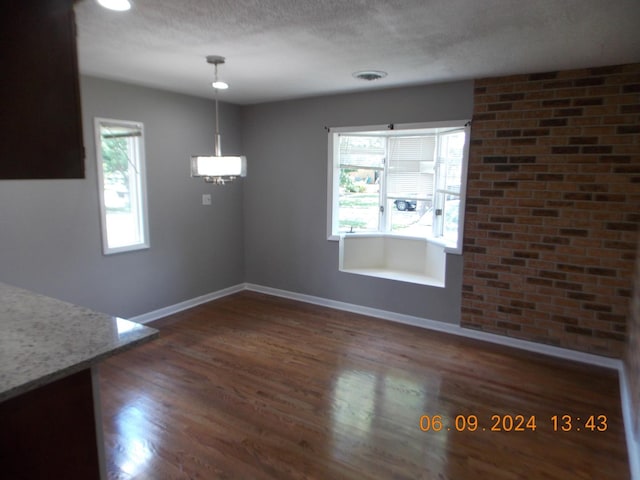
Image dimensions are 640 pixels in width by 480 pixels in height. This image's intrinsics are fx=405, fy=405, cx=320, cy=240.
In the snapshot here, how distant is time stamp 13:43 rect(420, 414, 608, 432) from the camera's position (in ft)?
7.95

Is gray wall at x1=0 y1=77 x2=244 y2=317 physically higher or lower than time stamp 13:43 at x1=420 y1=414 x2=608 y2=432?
higher

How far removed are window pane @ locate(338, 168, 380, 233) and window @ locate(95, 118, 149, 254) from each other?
2.08 m

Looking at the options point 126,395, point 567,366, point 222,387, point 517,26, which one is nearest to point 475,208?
point 567,366

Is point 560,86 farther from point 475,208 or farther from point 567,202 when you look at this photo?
point 475,208

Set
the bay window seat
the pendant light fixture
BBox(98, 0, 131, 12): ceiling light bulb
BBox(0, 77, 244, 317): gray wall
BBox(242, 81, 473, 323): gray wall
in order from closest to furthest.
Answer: BBox(98, 0, 131, 12): ceiling light bulb, the pendant light fixture, BBox(0, 77, 244, 317): gray wall, BBox(242, 81, 473, 323): gray wall, the bay window seat

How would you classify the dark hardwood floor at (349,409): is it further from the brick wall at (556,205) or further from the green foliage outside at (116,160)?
the green foliage outside at (116,160)

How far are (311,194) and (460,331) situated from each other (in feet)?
6.91

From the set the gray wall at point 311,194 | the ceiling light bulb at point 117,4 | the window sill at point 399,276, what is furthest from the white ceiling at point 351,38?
the window sill at point 399,276

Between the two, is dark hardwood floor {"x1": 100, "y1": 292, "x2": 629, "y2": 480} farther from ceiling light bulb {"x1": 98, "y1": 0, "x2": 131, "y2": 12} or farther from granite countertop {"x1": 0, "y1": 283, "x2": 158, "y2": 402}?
ceiling light bulb {"x1": 98, "y1": 0, "x2": 131, "y2": 12}

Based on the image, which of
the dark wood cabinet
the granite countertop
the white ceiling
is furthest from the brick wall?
the dark wood cabinet

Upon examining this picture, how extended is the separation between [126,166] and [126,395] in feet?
6.98

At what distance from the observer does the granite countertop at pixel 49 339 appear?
120cm

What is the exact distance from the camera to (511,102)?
11.0 feet

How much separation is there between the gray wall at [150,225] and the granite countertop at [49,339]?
4.97 feet
